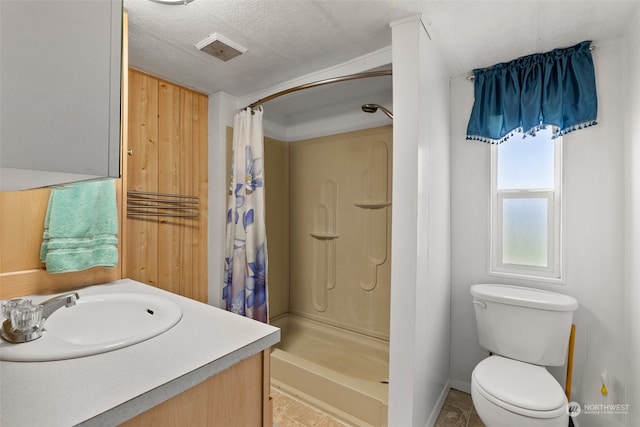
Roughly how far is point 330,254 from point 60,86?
8.72 ft

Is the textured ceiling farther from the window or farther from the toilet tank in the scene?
the toilet tank

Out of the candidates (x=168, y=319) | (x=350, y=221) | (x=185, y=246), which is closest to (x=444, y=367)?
(x=350, y=221)

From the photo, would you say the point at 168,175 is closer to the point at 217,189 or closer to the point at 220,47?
the point at 217,189

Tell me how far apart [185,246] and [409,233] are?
1739 mm

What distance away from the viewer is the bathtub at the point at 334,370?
1764mm

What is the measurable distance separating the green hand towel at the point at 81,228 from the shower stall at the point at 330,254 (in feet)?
4.56

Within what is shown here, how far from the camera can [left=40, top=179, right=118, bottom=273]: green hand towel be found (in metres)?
1.23

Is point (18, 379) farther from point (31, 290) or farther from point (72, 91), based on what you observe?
point (31, 290)

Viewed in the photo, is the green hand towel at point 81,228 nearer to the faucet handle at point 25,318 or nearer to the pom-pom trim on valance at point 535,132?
the faucet handle at point 25,318

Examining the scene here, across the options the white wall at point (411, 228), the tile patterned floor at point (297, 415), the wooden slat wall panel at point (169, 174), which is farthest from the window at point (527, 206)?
the wooden slat wall panel at point (169, 174)

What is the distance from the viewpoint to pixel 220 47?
1759 millimetres

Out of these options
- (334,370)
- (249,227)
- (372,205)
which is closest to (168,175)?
(249,227)

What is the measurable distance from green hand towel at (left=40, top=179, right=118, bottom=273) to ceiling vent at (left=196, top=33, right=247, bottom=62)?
94cm

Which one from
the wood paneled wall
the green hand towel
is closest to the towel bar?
the wood paneled wall
